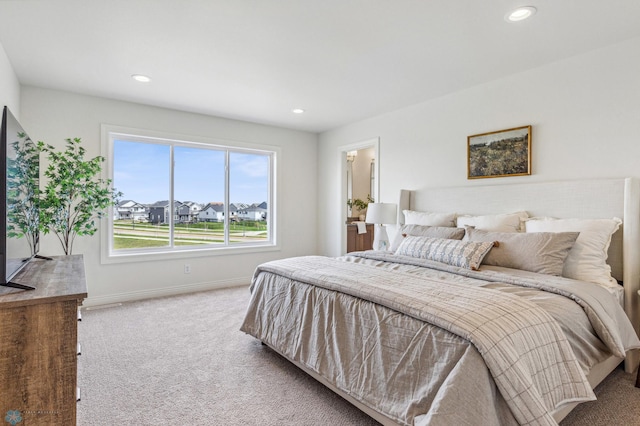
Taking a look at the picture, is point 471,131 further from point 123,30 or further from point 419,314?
point 123,30

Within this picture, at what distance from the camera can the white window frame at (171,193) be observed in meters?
3.94

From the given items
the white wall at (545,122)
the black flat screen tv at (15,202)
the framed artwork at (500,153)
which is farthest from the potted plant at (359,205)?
the black flat screen tv at (15,202)

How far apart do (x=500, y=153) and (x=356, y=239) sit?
→ 2813mm

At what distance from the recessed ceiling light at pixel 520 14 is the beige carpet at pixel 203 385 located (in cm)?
241

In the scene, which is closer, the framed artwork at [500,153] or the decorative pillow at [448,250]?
the decorative pillow at [448,250]

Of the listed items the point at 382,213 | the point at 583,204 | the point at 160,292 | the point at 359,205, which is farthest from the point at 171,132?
the point at 583,204

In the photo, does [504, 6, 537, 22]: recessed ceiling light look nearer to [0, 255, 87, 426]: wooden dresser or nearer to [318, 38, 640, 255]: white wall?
[318, 38, 640, 255]: white wall

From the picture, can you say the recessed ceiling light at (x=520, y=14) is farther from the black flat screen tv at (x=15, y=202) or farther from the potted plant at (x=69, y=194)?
the potted plant at (x=69, y=194)

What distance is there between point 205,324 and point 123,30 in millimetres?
2579

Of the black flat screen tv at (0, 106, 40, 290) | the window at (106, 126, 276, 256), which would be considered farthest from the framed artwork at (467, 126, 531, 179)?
the black flat screen tv at (0, 106, 40, 290)

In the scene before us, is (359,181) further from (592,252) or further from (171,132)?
(592,252)

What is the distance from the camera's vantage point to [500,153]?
10.7ft

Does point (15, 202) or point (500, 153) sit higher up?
point (500, 153)

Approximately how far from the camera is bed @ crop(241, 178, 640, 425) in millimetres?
1326
